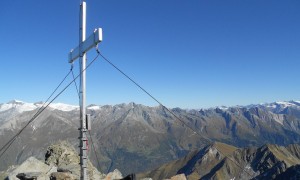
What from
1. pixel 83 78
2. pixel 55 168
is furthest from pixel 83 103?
pixel 55 168

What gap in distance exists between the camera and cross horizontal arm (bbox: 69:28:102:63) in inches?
643

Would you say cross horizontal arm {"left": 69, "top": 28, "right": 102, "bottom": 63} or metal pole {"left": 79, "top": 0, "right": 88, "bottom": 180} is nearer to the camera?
cross horizontal arm {"left": 69, "top": 28, "right": 102, "bottom": 63}

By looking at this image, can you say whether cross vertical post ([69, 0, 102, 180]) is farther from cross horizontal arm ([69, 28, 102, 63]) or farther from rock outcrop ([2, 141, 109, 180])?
rock outcrop ([2, 141, 109, 180])

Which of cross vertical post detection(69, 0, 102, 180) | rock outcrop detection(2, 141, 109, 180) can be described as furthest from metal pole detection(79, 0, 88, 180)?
rock outcrop detection(2, 141, 109, 180)

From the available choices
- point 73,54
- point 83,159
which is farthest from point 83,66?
point 83,159

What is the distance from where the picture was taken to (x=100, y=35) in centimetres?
1622

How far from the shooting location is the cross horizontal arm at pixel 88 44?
643 inches

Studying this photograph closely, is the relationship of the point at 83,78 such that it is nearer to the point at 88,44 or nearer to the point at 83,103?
the point at 83,103

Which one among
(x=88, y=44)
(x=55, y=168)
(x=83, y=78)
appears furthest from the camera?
(x=55, y=168)

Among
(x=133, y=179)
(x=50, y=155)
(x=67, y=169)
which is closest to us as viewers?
(x=133, y=179)

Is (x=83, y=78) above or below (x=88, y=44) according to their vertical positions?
below

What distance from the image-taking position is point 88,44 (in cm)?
1770

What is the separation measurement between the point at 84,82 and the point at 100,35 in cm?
303

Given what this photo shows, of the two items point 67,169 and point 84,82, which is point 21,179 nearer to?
point 67,169
